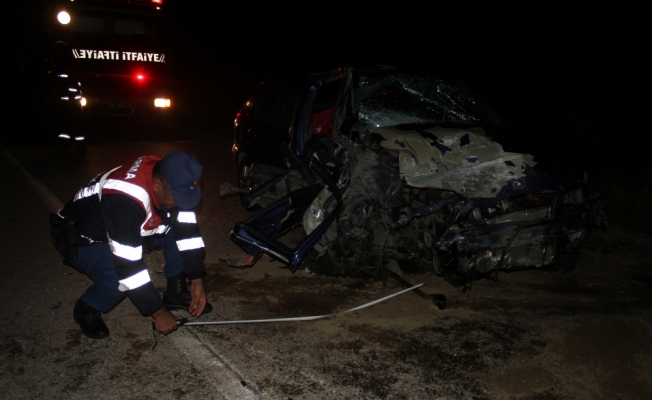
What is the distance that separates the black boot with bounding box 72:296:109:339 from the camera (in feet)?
11.7

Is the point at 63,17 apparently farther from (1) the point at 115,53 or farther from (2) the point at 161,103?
(2) the point at 161,103

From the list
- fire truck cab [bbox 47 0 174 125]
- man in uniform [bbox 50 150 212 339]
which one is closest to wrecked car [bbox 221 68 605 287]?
man in uniform [bbox 50 150 212 339]

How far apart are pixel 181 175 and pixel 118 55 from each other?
10741mm

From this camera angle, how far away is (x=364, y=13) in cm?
1516

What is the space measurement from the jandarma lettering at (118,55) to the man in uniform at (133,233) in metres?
9.91

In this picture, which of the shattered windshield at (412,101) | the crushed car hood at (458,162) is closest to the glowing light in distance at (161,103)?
the shattered windshield at (412,101)

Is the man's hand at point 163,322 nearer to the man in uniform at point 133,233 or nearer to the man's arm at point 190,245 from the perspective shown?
the man in uniform at point 133,233

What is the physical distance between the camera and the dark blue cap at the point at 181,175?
10.2 ft

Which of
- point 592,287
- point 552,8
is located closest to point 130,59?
point 552,8

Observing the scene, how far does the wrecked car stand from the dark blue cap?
1093 mm

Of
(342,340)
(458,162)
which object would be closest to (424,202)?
(458,162)

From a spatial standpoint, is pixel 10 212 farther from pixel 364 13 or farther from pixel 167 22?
pixel 364 13

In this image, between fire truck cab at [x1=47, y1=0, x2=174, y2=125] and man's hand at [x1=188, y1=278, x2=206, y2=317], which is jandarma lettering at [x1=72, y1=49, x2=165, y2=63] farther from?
man's hand at [x1=188, y1=278, x2=206, y2=317]

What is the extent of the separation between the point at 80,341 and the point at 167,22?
10949 millimetres
